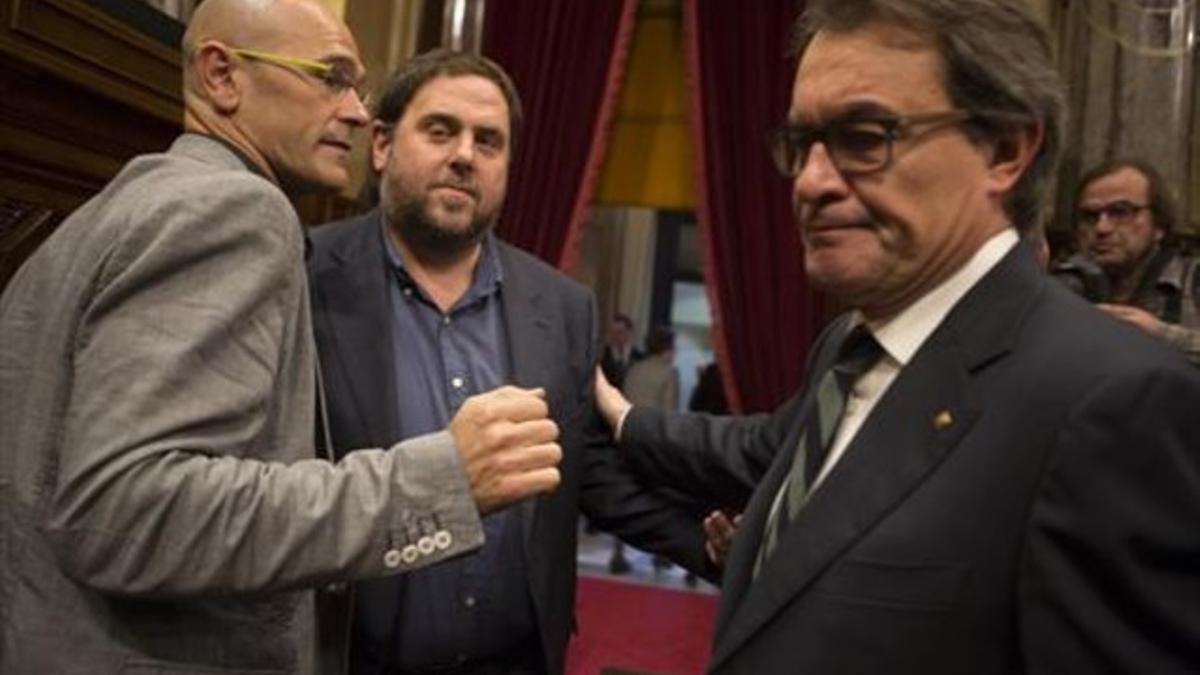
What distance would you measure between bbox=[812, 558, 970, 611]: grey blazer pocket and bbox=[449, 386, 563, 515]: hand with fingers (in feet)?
1.18

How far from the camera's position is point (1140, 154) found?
4191mm

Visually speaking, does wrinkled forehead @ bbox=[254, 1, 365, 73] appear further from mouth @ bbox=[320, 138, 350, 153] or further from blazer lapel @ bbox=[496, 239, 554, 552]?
blazer lapel @ bbox=[496, 239, 554, 552]

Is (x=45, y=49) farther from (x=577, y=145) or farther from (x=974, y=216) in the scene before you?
(x=577, y=145)

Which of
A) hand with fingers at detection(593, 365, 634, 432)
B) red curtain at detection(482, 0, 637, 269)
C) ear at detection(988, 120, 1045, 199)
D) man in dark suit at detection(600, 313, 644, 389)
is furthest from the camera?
man in dark suit at detection(600, 313, 644, 389)

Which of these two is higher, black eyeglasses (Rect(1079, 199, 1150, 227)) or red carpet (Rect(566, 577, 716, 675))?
black eyeglasses (Rect(1079, 199, 1150, 227))

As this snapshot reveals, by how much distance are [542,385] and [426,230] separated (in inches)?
15.3

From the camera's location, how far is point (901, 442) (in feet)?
3.57

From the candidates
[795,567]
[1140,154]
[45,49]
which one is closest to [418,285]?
[45,49]

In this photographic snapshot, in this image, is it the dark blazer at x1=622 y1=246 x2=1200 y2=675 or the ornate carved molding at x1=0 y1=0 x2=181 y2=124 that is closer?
the dark blazer at x1=622 y1=246 x2=1200 y2=675

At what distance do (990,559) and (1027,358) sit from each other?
199 mm

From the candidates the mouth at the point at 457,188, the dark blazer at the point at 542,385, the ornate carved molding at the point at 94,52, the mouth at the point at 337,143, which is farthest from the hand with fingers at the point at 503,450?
the ornate carved molding at the point at 94,52

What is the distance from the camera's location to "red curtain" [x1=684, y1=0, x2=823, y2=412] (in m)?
4.41

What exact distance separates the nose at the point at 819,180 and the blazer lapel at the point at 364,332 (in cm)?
95

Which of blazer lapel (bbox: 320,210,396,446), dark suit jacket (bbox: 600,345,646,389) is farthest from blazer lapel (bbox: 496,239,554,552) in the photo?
dark suit jacket (bbox: 600,345,646,389)
